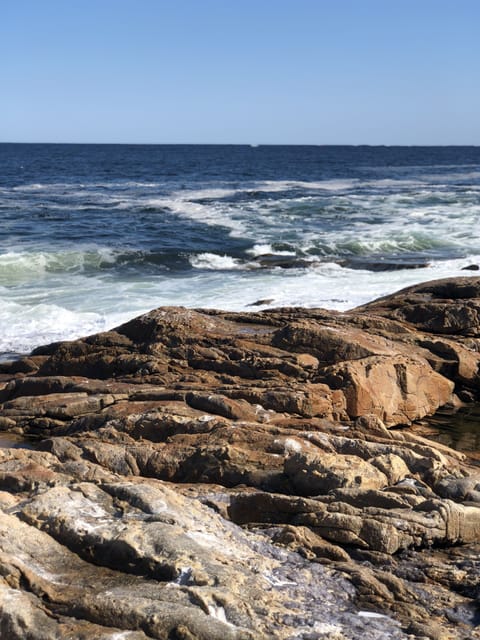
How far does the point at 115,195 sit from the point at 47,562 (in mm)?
44535

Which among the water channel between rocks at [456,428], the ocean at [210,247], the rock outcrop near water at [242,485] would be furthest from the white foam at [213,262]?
Result: the water channel between rocks at [456,428]

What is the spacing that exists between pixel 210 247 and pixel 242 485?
22298 millimetres

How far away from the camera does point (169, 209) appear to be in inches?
1591

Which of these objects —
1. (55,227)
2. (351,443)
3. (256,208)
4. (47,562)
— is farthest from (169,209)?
(47,562)

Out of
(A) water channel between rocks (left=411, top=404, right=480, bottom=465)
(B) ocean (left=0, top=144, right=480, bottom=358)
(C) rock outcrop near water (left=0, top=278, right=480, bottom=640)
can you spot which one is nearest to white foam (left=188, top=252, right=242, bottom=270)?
(B) ocean (left=0, top=144, right=480, bottom=358)

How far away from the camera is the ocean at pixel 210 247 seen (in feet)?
63.3

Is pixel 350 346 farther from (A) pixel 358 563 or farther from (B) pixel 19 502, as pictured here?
(B) pixel 19 502

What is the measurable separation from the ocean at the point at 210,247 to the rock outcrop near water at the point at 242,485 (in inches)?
217

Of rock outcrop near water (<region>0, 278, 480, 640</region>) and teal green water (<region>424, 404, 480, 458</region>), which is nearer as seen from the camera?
rock outcrop near water (<region>0, 278, 480, 640</region>)

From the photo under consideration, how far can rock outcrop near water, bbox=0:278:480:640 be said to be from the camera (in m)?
4.80

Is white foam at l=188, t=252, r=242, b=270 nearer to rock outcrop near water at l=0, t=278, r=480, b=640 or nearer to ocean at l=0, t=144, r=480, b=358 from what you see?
ocean at l=0, t=144, r=480, b=358

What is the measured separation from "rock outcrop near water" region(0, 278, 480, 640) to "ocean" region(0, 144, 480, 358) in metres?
5.50

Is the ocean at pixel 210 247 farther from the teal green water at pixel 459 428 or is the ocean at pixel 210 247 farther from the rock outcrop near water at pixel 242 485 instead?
the teal green water at pixel 459 428

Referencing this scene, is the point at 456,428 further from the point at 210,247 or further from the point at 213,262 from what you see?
the point at 210,247
